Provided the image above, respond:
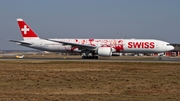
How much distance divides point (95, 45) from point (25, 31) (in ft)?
38.7

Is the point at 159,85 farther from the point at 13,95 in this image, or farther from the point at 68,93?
the point at 13,95

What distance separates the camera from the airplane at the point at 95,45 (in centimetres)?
5209

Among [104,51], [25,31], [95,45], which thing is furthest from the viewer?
[25,31]

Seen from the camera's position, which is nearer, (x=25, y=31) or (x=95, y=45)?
(x=95, y=45)

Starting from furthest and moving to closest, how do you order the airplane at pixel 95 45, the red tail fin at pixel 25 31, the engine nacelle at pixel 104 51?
the red tail fin at pixel 25 31
the airplane at pixel 95 45
the engine nacelle at pixel 104 51

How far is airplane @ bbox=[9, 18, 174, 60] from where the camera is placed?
171 feet

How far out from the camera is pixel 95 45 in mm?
53625

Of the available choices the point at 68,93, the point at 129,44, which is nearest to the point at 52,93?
the point at 68,93

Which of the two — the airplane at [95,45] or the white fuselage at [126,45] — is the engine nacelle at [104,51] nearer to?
the airplane at [95,45]

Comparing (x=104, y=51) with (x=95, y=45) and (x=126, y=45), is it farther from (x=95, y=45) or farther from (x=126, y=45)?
(x=126, y=45)

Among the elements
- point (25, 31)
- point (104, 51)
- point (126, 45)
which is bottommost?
point (104, 51)

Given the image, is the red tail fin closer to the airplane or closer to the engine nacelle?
the airplane

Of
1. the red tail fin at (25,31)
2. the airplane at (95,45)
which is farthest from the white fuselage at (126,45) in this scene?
the red tail fin at (25,31)

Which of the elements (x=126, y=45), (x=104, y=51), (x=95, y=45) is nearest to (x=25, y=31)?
(x=95, y=45)
